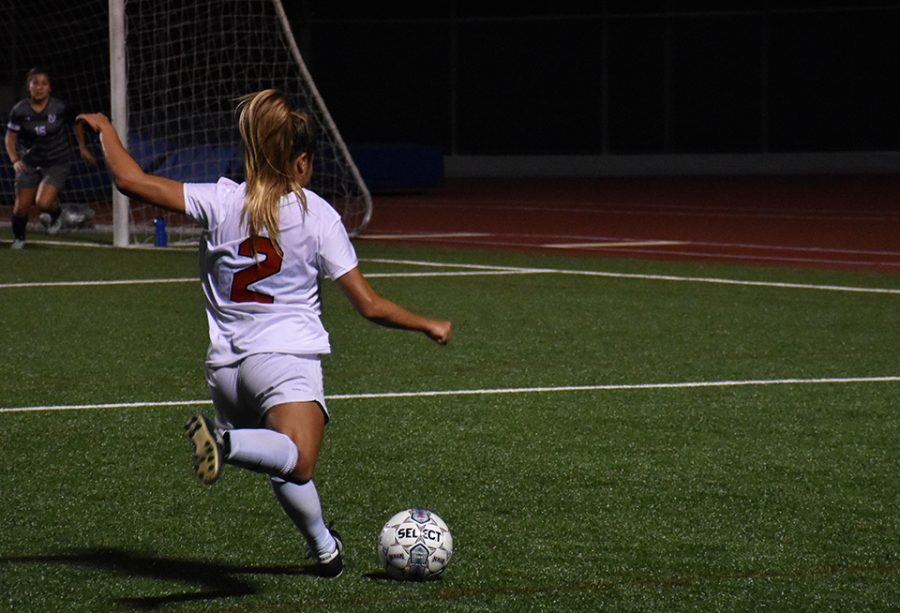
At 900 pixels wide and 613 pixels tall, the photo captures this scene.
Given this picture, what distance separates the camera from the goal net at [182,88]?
58.7 ft

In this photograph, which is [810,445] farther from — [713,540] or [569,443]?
[713,540]

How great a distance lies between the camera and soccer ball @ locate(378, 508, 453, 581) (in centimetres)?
472

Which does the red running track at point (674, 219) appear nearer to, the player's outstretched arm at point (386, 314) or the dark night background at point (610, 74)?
the dark night background at point (610, 74)

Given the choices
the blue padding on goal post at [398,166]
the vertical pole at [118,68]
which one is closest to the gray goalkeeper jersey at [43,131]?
the vertical pole at [118,68]

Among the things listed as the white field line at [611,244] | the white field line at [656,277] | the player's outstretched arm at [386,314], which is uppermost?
the player's outstretched arm at [386,314]

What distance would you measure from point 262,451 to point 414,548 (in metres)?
0.68

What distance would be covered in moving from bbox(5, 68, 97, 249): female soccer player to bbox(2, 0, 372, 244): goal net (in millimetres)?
723

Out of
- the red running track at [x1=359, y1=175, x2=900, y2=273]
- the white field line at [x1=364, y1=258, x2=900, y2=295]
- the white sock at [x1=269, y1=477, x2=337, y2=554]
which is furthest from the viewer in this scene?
the red running track at [x1=359, y1=175, x2=900, y2=273]

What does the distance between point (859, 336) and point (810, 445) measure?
3.58 m

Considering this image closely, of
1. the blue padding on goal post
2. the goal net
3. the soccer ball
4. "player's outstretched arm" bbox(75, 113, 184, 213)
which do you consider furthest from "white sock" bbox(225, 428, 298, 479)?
the blue padding on goal post

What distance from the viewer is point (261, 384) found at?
450cm

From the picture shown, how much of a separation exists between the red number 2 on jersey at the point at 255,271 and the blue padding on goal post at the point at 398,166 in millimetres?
22978

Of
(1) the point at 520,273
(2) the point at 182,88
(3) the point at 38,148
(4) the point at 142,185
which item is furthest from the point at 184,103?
(4) the point at 142,185

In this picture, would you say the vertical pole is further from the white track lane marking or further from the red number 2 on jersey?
the red number 2 on jersey
